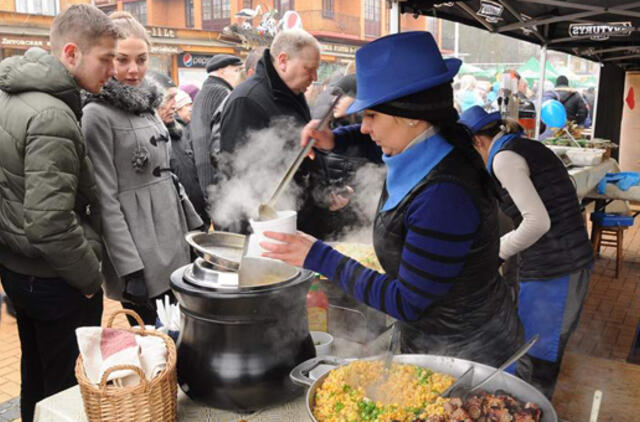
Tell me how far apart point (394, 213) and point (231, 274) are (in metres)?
0.53

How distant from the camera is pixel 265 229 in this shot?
1422 mm

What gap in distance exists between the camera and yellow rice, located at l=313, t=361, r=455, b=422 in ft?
4.46

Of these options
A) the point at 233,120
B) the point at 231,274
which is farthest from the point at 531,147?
the point at 231,274

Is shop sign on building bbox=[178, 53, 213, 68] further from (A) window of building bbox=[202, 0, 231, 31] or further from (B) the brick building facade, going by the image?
(A) window of building bbox=[202, 0, 231, 31]

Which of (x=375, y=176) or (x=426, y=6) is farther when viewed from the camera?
(x=426, y=6)

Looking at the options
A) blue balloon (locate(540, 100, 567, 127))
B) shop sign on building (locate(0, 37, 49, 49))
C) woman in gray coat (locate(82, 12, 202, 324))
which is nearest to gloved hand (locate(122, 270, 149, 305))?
woman in gray coat (locate(82, 12, 202, 324))

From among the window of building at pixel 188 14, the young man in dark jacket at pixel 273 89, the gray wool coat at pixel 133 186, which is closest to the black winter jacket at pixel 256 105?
the young man in dark jacket at pixel 273 89

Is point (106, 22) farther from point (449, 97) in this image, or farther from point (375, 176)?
point (375, 176)

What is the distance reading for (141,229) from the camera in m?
2.88

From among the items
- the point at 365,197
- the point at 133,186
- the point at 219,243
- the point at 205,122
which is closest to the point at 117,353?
the point at 219,243

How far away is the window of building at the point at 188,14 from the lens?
2080 cm

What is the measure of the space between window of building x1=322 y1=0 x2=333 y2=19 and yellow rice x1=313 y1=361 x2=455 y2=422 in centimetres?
2149

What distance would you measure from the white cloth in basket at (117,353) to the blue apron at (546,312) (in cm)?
218

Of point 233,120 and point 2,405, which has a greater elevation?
point 233,120
